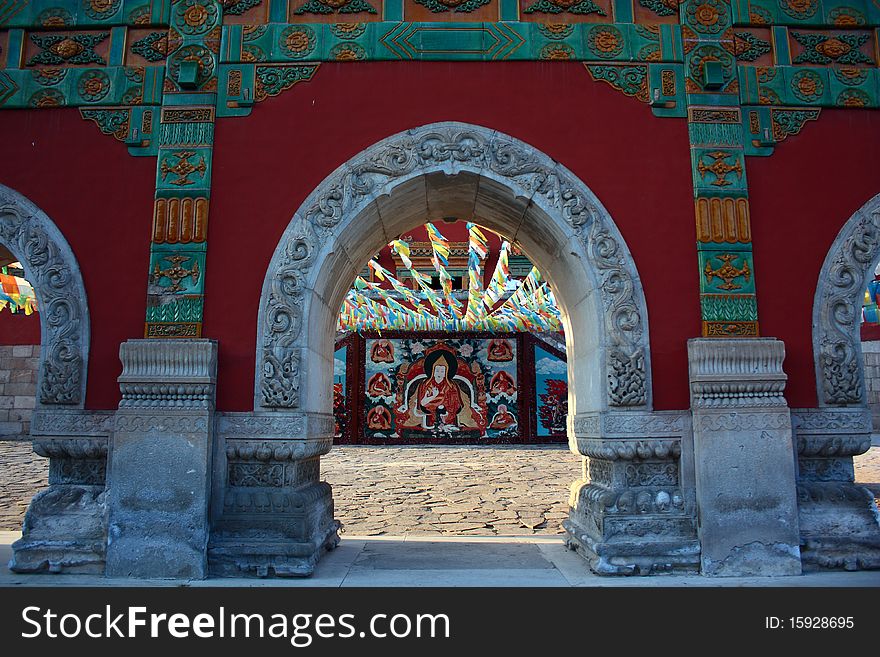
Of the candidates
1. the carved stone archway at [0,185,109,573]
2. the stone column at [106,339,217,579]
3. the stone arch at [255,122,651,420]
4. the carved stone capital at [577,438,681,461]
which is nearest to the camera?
the stone column at [106,339,217,579]

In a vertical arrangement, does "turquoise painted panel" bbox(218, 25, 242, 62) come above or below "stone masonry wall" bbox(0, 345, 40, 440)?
above

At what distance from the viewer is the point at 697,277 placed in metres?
4.97

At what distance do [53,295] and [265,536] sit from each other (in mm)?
2395

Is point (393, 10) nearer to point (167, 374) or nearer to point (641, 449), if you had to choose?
point (167, 374)

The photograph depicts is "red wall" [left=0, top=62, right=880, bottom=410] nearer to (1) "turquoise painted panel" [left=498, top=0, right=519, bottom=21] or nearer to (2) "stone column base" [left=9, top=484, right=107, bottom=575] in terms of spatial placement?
(1) "turquoise painted panel" [left=498, top=0, right=519, bottom=21]

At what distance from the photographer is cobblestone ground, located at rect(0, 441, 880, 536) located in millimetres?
7301

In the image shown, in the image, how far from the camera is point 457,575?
4.61m

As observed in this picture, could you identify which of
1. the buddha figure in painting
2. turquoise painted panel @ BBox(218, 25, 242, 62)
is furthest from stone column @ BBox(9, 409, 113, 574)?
the buddha figure in painting

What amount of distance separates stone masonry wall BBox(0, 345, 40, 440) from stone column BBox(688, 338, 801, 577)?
684 inches

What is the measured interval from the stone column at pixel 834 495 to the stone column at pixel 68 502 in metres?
4.90

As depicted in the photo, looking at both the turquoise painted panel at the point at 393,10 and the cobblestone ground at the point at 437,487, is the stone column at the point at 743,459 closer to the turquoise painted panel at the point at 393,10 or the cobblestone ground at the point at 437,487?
the cobblestone ground at the point at 437,487

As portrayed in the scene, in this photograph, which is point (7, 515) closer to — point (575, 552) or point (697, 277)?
point (575, 552)

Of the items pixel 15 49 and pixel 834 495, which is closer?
pixel 834 495

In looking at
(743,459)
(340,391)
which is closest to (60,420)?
(743,459)
